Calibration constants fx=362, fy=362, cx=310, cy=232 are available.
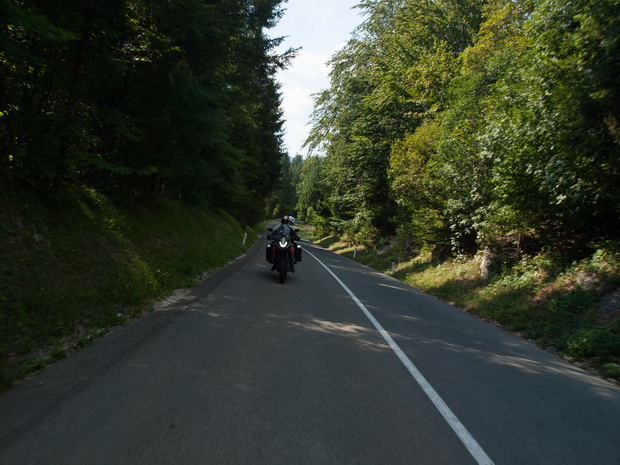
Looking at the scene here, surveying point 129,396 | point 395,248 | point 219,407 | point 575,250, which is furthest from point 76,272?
point 395,248

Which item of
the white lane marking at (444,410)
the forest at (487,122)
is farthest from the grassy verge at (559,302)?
the white lane marking at (444,410)

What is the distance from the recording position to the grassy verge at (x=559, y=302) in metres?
6.14

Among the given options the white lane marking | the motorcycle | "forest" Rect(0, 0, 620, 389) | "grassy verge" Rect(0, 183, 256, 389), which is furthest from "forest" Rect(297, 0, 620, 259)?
"grassy verge" Rect(0, 183, 256, 389)

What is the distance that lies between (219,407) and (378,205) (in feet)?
78.5

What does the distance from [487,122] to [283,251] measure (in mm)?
7574

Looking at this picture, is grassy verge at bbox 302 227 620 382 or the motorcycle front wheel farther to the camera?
the motorcycle front wheel

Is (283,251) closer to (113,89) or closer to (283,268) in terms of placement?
(283,268)

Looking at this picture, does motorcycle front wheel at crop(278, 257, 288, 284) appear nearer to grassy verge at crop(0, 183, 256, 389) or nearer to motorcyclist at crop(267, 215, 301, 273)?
motorcyclist at crop(267, 215, 301, 273)

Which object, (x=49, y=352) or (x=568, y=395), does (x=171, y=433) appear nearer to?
(x=49, y=352)

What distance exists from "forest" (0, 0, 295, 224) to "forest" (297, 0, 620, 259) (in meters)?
7.76

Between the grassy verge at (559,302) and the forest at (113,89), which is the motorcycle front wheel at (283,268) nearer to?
the forest at (113,89)

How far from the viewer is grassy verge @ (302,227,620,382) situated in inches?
242

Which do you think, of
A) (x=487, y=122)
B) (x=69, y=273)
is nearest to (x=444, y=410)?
(x=69, y=273)

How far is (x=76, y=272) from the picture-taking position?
5.90 meters
